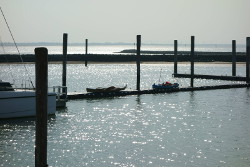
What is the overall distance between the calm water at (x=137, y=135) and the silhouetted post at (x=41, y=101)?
6.68 meters

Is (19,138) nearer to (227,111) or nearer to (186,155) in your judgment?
(186,155)

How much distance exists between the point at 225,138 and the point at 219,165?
581 cm

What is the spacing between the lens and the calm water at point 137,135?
2106 cm

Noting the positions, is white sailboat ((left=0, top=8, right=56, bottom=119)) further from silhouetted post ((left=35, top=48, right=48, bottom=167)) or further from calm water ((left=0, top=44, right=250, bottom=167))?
silhouetted post ((left=35, top=48, right=48, bottom=167))

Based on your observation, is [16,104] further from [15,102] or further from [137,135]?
[137,135]

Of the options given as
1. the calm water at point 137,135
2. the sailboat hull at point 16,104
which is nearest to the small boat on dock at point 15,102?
the sailboat hull at point 16,104

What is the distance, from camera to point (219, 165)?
2011 centimetres

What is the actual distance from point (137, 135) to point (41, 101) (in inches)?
529

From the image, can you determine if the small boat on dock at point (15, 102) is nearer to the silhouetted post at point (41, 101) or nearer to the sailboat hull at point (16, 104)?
the sailboat hull at point (16, 104)

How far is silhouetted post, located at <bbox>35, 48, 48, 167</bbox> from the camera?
13.3 meters

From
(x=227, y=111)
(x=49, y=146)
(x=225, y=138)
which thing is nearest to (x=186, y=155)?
(x=225, y=138)

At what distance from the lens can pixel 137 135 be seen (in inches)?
1041

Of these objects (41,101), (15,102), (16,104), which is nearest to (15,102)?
(15,102)

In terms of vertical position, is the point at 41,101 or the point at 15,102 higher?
the point at 41,101
